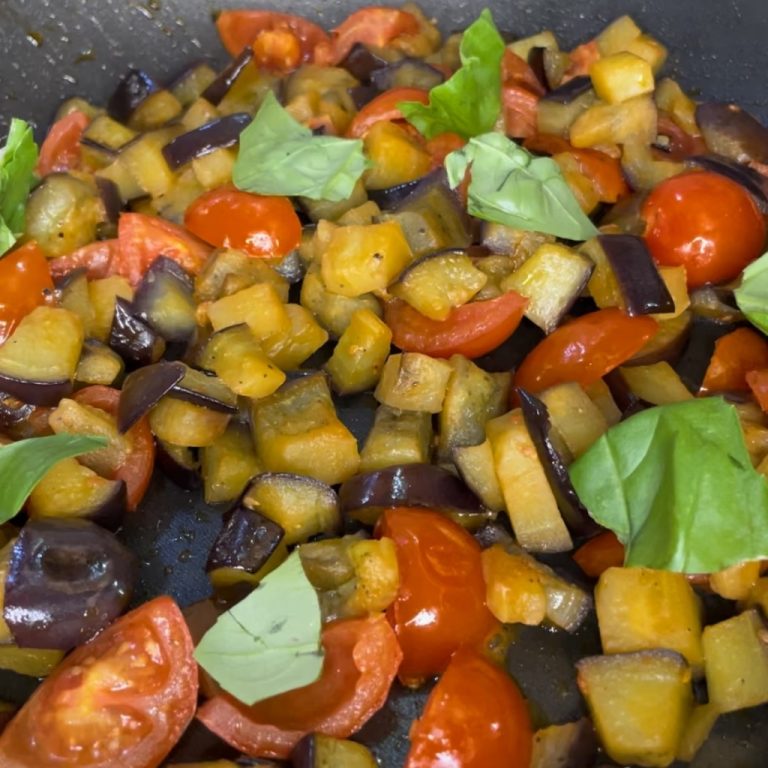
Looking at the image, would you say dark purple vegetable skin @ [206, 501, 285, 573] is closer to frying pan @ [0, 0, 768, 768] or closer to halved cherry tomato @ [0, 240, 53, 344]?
frying pan @ [0, 0, 768, 768]

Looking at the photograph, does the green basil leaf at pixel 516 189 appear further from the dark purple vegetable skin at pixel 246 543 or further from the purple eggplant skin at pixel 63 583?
the purple eggplant skin at pixel 63 583

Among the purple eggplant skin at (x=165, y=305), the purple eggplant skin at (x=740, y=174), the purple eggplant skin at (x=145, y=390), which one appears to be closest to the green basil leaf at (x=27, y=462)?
the purple eggplant skin at (x=145, y=390)

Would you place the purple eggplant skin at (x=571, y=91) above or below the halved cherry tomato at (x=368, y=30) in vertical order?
below

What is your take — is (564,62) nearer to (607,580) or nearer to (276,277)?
(276,277)

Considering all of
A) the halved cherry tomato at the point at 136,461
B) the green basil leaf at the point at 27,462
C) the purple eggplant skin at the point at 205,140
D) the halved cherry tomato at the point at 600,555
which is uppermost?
the purple eggplant skin at the point at 205,140

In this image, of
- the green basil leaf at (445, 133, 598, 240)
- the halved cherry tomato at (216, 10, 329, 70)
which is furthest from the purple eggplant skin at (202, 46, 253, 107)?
the green basil leaf at (445, 133, 598, 240)

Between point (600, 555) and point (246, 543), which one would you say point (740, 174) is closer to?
point (600, 555)
